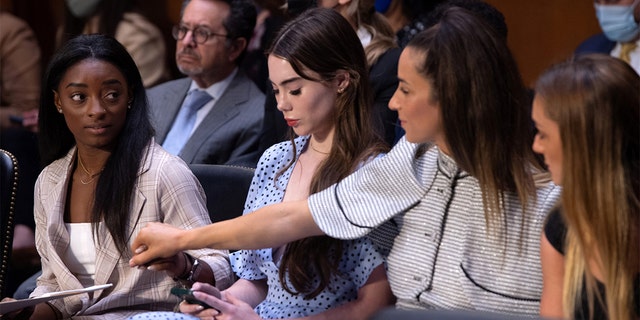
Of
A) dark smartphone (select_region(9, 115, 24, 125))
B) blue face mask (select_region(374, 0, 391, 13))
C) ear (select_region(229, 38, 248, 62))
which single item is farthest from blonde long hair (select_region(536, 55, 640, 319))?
dark smartphone (select_region(9, 115, 24, 125))

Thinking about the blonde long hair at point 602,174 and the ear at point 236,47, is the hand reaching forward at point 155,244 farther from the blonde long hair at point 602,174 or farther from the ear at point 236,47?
the ear at point 236,47

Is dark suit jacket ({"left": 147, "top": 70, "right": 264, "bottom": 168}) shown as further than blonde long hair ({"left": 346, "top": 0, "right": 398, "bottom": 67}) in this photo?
Yes

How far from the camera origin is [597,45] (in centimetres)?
378

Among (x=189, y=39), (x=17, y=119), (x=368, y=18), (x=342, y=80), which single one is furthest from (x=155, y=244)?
(x=17, y=119)

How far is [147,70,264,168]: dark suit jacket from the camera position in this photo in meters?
3.62

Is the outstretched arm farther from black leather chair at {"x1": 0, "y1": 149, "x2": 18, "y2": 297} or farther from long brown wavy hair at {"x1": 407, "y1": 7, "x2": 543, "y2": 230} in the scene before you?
black leather chair at {"x1": 0, "y1": 149, "x2": 18, "y2": 297}

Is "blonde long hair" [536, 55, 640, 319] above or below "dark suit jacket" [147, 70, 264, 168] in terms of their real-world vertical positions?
above

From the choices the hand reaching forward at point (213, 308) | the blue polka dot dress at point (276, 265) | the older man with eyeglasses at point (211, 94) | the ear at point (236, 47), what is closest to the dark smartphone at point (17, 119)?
the older man with eyeglasses at point (211, 94)

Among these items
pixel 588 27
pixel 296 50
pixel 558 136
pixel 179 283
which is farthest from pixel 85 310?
pixel 588 27

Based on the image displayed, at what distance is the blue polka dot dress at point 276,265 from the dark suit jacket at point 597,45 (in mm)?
1586

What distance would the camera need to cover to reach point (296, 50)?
2.45 meters

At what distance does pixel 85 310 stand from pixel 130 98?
0.55m

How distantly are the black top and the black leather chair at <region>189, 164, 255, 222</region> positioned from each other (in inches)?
42.2

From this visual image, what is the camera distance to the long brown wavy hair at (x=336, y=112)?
2359mm
